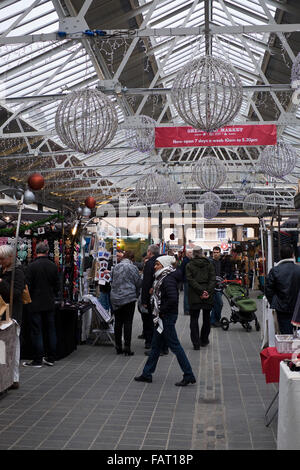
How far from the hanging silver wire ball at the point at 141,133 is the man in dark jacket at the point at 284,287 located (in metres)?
6.04

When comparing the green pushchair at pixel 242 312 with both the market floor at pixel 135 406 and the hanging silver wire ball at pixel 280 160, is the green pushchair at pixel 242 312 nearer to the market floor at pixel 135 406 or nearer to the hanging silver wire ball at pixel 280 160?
the market floor at pixel 135 406

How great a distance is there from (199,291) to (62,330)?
2100mm

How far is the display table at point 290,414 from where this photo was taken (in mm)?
3195

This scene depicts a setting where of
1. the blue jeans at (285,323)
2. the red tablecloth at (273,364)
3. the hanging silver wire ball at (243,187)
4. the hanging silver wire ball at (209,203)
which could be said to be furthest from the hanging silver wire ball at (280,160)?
the hanging silver wire ball at (243,187)

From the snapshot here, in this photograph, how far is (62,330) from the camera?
294 inches

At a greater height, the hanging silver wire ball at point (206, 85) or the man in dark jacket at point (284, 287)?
the hanging silver wire ball at point (206, 85)

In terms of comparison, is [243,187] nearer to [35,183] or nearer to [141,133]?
[141,133]

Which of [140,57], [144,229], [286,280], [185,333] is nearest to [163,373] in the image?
[286,280]

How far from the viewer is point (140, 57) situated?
12320 mm

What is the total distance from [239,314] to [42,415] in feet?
19.9

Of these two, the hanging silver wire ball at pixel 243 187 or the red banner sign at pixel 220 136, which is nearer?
the red banner sign at pixel 220 136

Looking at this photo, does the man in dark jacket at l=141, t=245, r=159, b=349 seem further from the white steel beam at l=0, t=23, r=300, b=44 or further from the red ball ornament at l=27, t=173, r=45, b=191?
the red ball ornament at l=27, t=173, r=45, b=191

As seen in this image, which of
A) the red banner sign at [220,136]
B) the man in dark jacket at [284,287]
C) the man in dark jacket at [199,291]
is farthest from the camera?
the red banner sign at [220,136]

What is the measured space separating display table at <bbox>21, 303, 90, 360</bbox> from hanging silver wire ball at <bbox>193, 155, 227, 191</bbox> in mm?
5118
